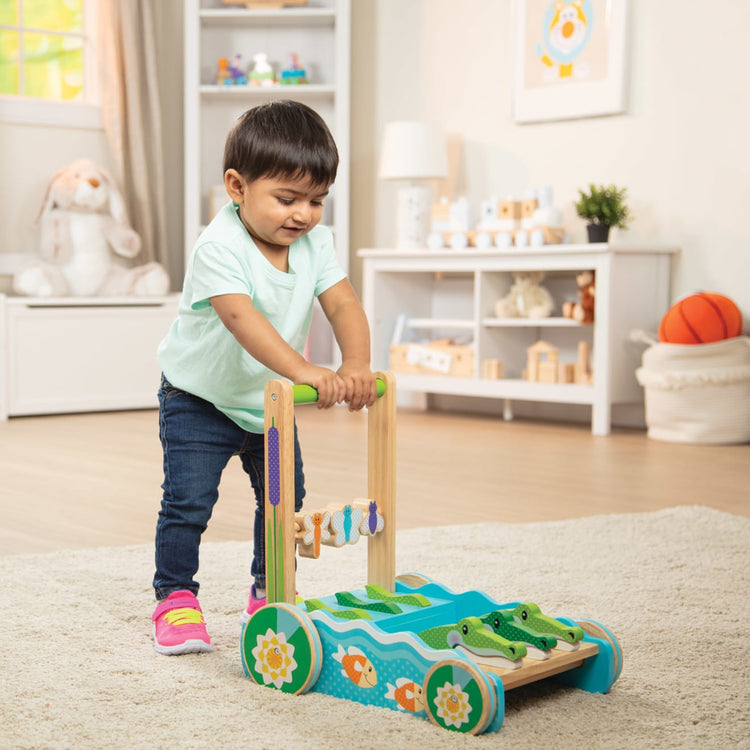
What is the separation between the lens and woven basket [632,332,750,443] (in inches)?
131

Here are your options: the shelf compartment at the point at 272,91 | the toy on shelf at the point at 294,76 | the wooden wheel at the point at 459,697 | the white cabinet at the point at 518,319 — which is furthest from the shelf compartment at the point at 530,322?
the wooden wheel at the point at 459,697

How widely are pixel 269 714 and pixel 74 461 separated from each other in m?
1.94

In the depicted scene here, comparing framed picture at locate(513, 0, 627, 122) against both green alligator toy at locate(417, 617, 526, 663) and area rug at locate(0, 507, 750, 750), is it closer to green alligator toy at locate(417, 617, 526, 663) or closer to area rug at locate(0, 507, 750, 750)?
area rug at locate(0, 507, 750, 750)

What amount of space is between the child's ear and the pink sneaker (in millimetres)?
505

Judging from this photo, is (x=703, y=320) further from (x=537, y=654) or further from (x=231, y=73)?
(x=537, y=654)

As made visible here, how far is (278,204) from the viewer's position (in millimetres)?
1289

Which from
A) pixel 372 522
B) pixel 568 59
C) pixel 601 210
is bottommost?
pixel 372 522

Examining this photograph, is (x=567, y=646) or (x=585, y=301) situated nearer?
(x=567, y=646)

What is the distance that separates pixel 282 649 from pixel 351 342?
0.39 meters

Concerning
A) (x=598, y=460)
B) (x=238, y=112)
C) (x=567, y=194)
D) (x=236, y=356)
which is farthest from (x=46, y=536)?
(x=238, y=112)

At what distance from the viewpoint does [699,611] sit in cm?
151

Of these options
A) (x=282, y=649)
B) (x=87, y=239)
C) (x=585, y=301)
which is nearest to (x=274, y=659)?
(x=282, y=649)

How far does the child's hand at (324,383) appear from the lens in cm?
122

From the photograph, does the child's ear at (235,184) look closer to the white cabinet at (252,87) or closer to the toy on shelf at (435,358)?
the toy on shelf at (435,358)
